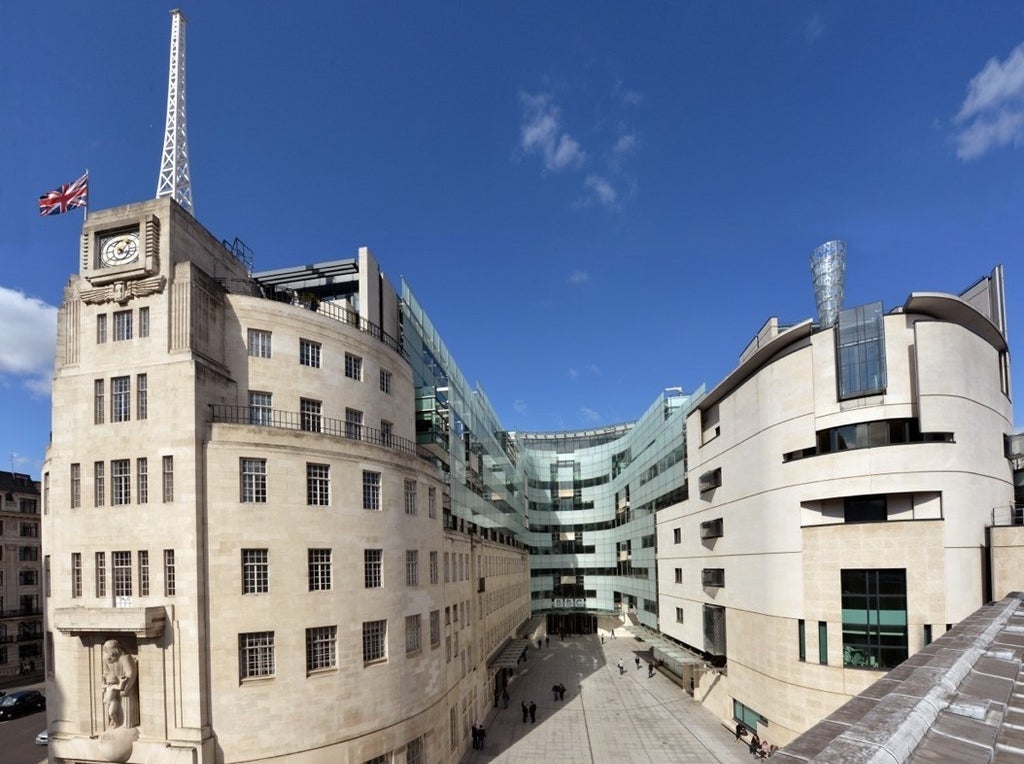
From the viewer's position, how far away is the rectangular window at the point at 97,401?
85.7 feet

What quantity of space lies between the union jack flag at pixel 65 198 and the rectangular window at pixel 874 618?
42.3 m

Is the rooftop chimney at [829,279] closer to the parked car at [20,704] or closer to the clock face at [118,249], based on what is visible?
the clock face at [118,249]

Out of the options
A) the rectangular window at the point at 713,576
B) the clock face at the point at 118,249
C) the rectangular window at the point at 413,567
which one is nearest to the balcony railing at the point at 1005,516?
the rectangular window at the point at 713,576

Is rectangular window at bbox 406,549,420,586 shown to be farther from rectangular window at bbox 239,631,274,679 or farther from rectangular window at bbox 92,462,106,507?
rectangular window at bbox 92,462,106,507

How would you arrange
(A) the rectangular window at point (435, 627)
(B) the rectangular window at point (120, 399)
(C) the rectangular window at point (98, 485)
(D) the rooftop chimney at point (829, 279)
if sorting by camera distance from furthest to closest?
1. (D) the rooftop chimney at point (829, 279)
2. (A) the rectangular window at point (435, 627)
3. (B) the rectangular window at point (120, 399)
4. (C) the rectangular window at point (98, 485)

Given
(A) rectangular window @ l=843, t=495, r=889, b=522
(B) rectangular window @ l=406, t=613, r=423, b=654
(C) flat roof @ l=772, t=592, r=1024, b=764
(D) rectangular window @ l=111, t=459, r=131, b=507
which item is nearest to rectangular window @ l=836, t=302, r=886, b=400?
(A) rectangular window @ l=843, t=495, r=889, b=522

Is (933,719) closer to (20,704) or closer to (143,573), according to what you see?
(143,573)

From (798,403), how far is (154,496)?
1296 inches

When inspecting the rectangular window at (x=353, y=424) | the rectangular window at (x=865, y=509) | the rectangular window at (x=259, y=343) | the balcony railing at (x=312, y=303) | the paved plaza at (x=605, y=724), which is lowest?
the paved plaza at (x=605, y=724)

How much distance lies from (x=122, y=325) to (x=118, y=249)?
3668 millimetres

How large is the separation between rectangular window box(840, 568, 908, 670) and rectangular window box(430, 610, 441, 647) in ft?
72.1

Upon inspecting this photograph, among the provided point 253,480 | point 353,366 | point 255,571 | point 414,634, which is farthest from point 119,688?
point 353,366

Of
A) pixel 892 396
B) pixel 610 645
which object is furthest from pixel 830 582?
pixel 610 645

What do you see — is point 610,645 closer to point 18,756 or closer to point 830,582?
point 830,582
